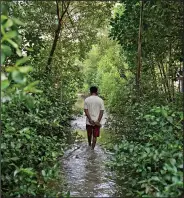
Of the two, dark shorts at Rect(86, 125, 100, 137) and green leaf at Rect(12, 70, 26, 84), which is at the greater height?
green leaf at Rect(12, 70, 26, 84)

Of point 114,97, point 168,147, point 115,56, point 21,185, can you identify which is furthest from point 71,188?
point 115,56

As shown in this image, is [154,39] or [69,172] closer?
[69,172]

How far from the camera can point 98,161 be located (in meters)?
7.12

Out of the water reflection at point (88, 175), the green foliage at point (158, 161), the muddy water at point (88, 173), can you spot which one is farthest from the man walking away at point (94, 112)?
the green foliage at point (158, 161)

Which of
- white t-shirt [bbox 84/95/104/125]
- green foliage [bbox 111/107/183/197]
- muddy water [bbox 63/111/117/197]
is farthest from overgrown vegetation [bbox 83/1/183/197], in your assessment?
white t-shirt [bbox 84/95/104/125]

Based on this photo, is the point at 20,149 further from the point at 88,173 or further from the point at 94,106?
the point at 94,106

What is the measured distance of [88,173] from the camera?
20.4ft

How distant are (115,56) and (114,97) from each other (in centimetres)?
417

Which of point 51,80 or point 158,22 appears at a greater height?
point 158,22

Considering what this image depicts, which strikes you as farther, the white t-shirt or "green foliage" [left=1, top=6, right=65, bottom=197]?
the white t-shirt

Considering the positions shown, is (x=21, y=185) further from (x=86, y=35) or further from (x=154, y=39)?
(x=86, y=35)

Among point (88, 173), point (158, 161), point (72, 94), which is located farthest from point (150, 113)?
point (72, 94)

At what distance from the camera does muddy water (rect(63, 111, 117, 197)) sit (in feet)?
17.4

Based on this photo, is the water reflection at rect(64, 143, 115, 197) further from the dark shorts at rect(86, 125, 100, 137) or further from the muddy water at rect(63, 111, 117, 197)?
the dark shorts at rect(86, 125, 100, 137)
